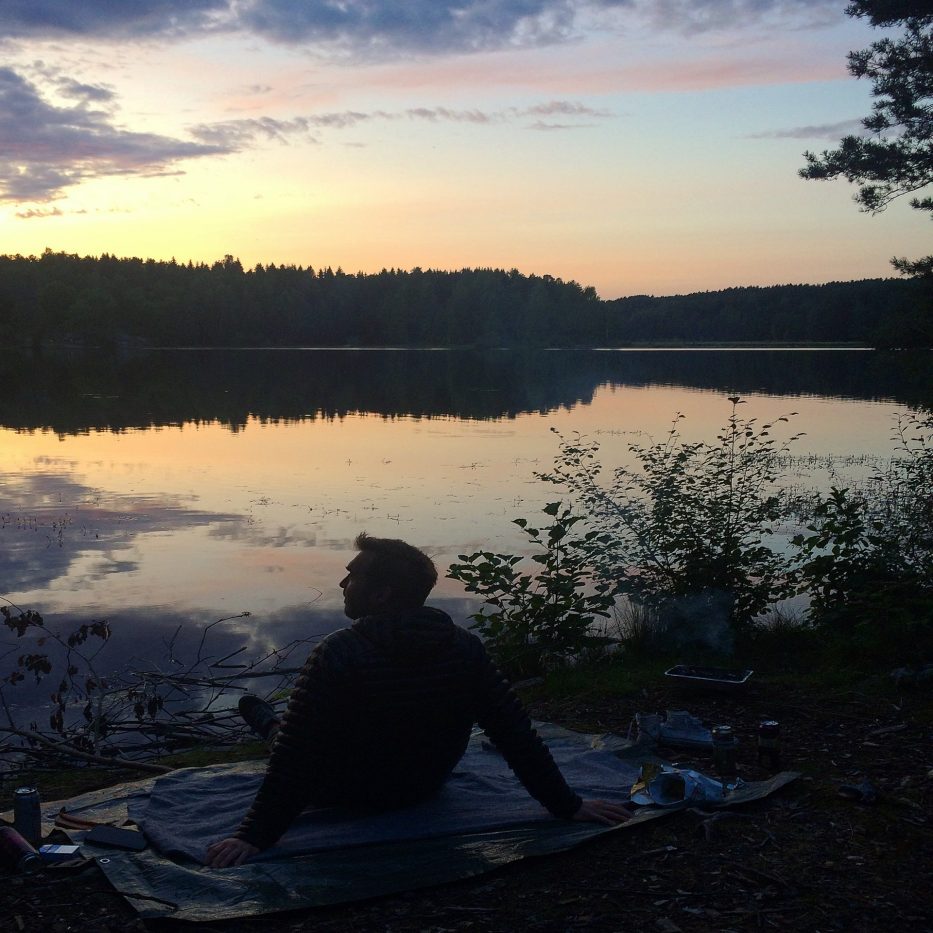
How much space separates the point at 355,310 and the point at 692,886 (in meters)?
135

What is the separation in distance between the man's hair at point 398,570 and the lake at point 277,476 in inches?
219

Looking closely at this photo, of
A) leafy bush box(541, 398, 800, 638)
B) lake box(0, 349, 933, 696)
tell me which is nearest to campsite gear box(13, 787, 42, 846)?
lake box(0, 349, 933, 696)

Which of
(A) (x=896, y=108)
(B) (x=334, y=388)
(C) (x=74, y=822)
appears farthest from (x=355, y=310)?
(C) (x=74, y=822)

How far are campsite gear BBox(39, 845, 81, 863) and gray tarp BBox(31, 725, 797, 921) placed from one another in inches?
3.2

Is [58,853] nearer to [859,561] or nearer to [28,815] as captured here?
[28,815]

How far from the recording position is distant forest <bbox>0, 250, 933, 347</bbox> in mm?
109312

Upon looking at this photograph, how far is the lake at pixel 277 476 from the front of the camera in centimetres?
1116

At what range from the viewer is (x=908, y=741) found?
6.00 metres

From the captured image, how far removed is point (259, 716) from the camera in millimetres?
5328

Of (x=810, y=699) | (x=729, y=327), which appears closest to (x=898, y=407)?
(x=810, y=699)

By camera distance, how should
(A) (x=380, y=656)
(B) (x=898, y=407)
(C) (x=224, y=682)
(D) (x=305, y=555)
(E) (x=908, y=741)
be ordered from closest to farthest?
1. (A) (x=380, y=656)
2. (E) (x=908, y=741)
3. (C) (x=224, y=682)
4. (D) (x=305, y=555)
5. (B) (x=898, y=407)

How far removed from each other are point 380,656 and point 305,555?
923 centimetres

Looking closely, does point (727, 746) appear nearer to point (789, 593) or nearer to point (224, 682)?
point (789, 593)

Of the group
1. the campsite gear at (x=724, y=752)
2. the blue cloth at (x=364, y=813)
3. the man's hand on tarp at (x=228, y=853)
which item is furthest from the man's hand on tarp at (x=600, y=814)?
the man's hand on tarp at (x=228, y=853)
